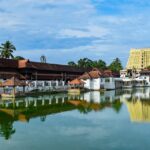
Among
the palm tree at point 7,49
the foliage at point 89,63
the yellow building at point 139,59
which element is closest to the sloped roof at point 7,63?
the palm tree at point 7,49

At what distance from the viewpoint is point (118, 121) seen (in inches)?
851

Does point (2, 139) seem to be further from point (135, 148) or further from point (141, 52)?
point (141, 52)

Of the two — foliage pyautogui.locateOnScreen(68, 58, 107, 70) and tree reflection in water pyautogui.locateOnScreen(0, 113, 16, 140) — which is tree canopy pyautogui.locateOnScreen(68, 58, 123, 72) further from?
tree reflection in water pyautogui.locateOnScreen(0, 113, 16, 140)

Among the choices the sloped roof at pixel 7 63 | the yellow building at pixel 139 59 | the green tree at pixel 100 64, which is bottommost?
the sloped roof at pixel 7 63

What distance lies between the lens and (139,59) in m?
118

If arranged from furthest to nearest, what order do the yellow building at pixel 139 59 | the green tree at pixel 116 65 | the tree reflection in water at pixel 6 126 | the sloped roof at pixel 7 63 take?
the yellow building at pixel 139 59 → the green tree at pixel 116 65 → the sloped roof at pixel 7 63 → the tree reflection in water at pixel 6 126

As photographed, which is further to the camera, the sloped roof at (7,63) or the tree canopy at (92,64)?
the tree canopy at (92,64)

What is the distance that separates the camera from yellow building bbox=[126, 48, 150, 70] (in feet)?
385

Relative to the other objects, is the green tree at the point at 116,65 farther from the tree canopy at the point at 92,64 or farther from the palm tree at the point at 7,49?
the palm tree at the point at 7,49

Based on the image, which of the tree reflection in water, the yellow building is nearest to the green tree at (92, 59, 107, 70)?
the yellow building

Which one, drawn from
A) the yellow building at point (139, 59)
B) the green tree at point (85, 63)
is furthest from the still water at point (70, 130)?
the yellow building at point (139, 59)

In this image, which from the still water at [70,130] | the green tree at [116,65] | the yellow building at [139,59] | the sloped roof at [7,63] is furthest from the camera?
the yellow building at [139,59]

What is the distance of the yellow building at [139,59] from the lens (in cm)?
11744

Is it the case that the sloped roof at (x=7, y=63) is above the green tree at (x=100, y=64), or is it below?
below
